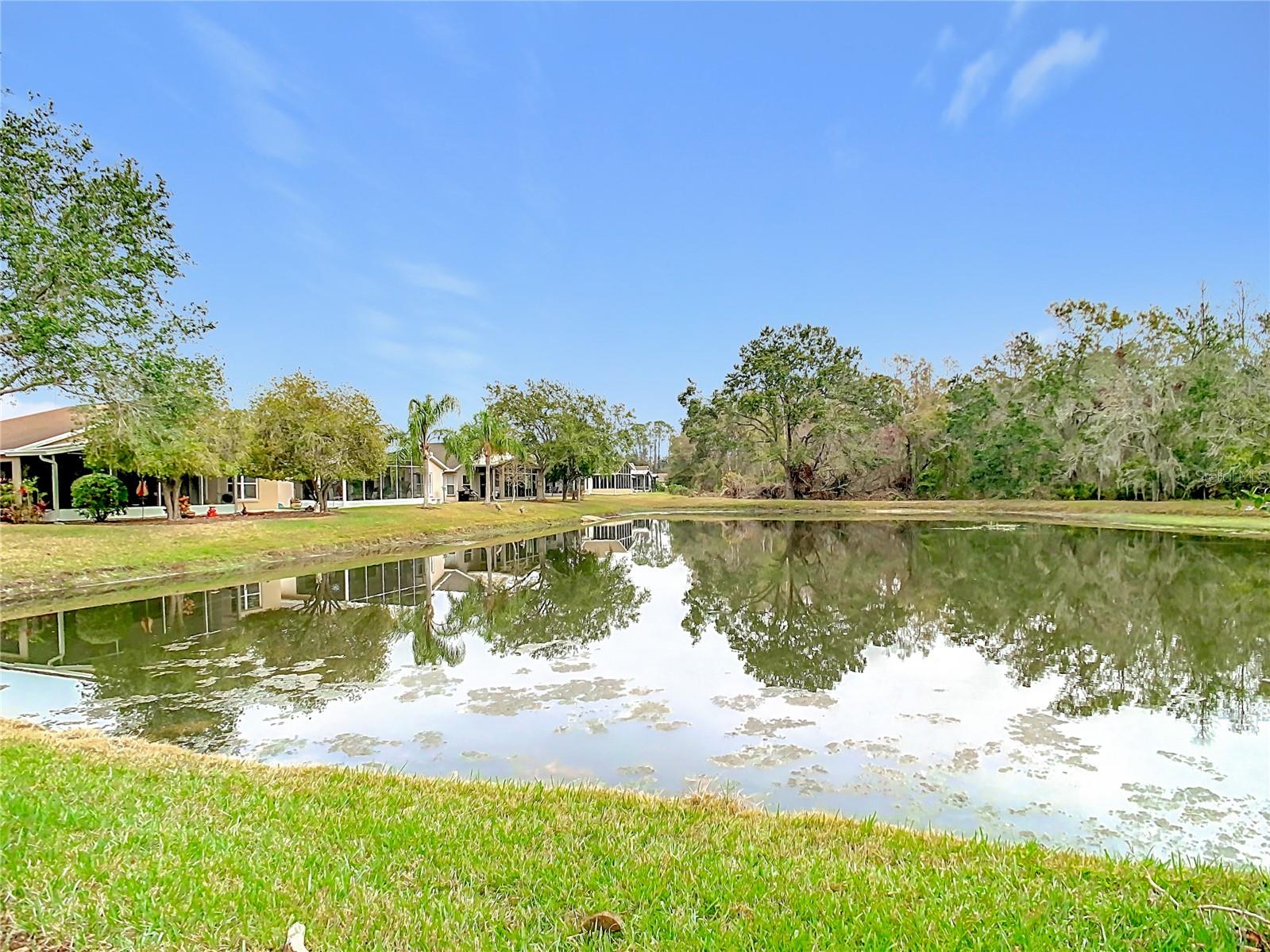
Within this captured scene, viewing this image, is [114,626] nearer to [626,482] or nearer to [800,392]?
[800,392]

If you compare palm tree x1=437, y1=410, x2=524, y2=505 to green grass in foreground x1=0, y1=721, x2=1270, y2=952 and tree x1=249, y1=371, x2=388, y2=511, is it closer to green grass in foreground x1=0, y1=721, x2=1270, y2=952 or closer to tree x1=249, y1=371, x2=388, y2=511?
tree x1=249, y1=371, x2=388, y2=511

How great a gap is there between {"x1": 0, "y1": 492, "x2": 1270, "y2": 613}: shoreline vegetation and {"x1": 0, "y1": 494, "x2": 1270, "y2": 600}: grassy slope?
0.04m

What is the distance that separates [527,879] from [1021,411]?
150 ft

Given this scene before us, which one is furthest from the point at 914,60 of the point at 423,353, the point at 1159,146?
the point at 423,353

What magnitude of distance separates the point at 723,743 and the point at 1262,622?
9846 millimetres

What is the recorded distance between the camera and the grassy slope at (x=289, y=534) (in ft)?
45.7

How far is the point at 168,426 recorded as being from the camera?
15258mm

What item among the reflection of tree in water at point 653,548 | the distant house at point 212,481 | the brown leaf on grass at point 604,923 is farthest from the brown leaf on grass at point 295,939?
the distant house at point 212,481

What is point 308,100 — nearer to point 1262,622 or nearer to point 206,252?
point 206,252

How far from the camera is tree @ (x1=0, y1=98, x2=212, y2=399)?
43.4 feet

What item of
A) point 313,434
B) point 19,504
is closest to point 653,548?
point 313,434

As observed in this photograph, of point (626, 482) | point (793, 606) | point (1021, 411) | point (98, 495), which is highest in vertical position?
point (1021, 411)

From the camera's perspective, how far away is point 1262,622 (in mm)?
Answer: 10016

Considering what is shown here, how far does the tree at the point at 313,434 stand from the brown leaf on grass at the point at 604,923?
1001 inches
